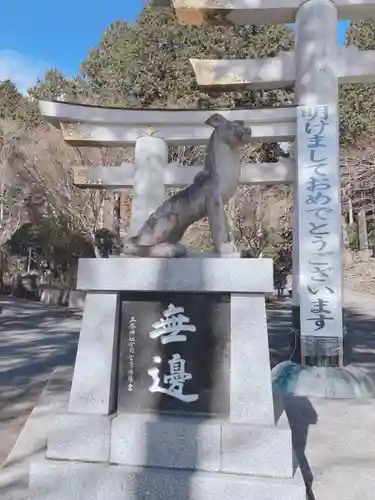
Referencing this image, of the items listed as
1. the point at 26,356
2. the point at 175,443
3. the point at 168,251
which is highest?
the point at 168,251

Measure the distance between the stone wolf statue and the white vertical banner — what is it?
2486 mm

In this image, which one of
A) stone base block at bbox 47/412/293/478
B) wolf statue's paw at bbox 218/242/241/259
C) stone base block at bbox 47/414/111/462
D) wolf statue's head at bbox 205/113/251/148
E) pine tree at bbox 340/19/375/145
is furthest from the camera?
pine tree at bbox 340/19/375/145

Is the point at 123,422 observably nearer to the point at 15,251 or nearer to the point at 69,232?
the point at 69,232

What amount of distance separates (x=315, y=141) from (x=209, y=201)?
3.02 meters

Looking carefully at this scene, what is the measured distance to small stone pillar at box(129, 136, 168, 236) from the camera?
266 inches

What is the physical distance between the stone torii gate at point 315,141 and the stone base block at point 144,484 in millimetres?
2744

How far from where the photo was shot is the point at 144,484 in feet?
8.57

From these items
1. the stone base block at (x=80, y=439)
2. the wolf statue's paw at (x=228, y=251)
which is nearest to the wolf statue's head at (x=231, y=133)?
the wolf statue's paw at (x=228, y=251)

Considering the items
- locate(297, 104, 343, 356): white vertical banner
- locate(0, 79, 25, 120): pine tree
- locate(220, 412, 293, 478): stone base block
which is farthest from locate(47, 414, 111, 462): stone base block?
locate(0, 79, 25, 120): pine tree

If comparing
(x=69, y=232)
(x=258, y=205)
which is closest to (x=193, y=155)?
(x=258, y=205)

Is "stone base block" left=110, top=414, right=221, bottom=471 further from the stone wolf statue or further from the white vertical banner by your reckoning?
the white vertical banner

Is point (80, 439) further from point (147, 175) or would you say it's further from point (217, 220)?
point (147, 175)

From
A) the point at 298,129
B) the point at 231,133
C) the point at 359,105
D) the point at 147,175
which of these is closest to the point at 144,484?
the point at 231,133

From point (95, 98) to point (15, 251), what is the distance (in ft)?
27.0
